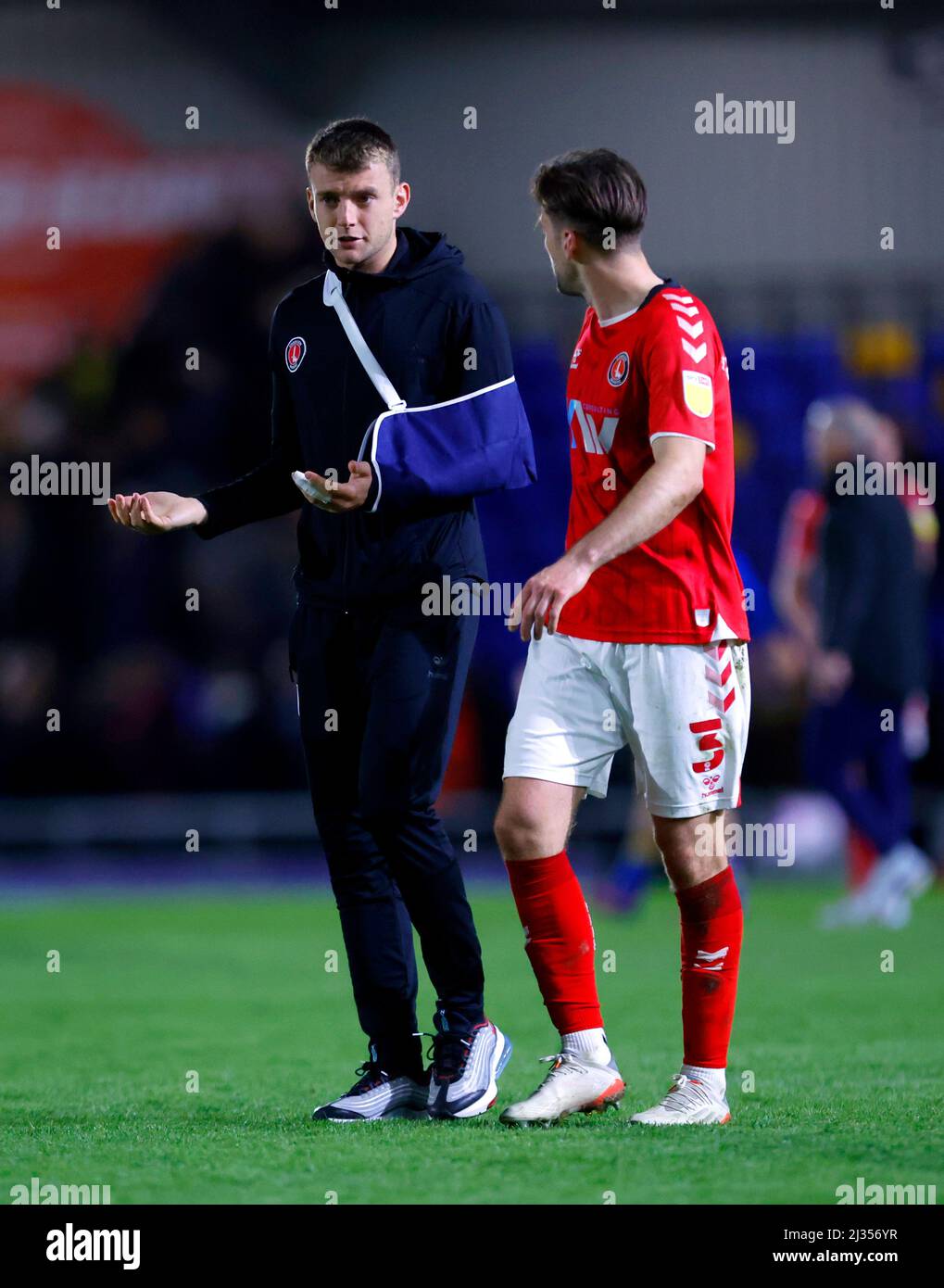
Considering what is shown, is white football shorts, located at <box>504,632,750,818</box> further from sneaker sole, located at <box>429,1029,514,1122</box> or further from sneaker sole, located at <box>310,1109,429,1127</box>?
sneaker sole, located at <box>310,1109,429,1127</box>

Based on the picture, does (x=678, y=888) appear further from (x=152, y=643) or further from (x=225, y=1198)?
(x=152, y=643)

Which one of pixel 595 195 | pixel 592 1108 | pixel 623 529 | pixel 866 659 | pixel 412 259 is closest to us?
pixel 623 529

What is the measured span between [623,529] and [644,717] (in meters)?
0.52

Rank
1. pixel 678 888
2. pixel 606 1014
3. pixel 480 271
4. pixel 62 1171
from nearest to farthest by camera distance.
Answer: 1. pixel 62 1171
2. pixel 678 888
3. pixel 606 1014
4. pixel 480 271

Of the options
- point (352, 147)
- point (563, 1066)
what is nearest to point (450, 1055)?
point (563, 1066)

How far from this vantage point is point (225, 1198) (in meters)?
3.53

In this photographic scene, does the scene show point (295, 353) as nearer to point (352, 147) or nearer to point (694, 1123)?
point (352, 147)

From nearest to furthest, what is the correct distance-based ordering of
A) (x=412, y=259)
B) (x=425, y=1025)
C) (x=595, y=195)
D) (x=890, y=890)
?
(x=595, y=195) < (x=412, y=259) < (x=425, y=1025) < (x=890, y=890)

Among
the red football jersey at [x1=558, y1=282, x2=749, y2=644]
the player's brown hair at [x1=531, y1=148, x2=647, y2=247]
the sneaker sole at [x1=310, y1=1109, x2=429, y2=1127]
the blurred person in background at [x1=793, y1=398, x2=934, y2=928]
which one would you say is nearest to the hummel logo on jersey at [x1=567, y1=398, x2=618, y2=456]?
the red football jersey at [x1=558, y1=282, x2=749, y2=644]

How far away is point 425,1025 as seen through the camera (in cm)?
646

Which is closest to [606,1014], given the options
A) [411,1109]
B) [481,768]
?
[411,1109]

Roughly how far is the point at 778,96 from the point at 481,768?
20.8 feet

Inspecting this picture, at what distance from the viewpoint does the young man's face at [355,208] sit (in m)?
4.49

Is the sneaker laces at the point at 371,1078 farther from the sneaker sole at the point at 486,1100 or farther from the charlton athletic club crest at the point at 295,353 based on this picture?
the charlton athletic club crest at the point at 295,353
